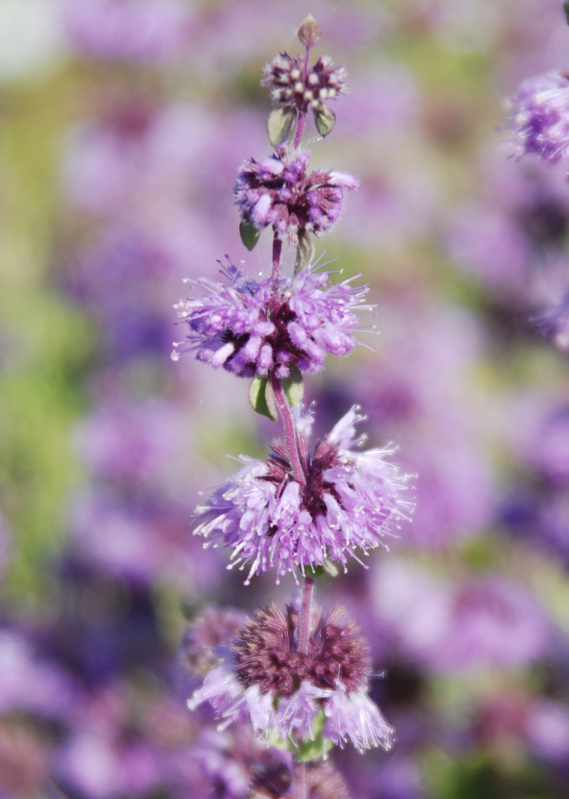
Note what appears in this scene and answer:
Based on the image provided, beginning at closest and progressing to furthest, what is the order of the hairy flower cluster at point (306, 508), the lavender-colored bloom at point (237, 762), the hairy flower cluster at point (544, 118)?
the hairy flower cluster at point (306, 508), the hairy flower cluster at point (544, 118), the lavender-colored bloom at point (237, 762)

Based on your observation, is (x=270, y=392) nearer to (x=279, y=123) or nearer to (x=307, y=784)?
(x=279, y=123)

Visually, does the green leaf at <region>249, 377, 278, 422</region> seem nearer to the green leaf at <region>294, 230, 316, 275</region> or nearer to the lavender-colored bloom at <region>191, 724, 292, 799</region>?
the green leaf at <region>294, 230, 316, 275</region>

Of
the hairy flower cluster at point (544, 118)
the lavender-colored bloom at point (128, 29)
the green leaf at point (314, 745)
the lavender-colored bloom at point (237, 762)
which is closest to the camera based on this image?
the green leaf at point (314, 745)

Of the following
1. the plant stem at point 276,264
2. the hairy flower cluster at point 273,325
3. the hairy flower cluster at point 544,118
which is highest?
the hairy flower cluster at point 544,118

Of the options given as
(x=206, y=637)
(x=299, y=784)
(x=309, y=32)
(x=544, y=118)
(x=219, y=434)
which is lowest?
(x=299, y=784)

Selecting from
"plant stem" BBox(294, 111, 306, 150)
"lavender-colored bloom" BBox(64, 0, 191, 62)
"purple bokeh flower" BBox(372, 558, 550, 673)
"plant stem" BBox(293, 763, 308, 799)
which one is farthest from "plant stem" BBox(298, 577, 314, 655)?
"lavender-colored bloom" BBox(64, 0, 191, 62)

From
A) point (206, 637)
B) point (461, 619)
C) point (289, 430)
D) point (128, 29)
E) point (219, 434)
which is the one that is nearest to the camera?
point (289, 430)

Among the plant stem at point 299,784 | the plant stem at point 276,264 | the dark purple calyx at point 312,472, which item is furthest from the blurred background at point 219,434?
the plant stem at point 276,264

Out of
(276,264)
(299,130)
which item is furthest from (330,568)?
(299,130)

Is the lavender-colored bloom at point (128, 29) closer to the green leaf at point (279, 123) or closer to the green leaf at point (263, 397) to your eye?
the green leaf at point (279, 123)
